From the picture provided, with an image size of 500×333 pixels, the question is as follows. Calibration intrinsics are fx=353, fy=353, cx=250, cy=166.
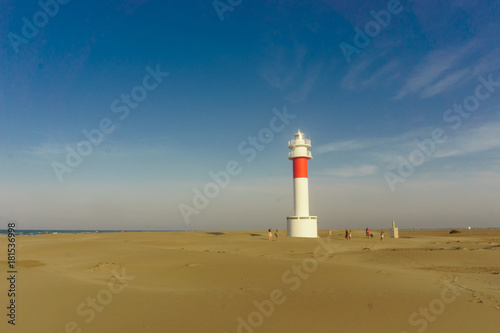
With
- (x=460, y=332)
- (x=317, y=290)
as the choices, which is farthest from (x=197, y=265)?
(x=460, y=332)

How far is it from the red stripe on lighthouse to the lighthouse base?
4520 millimetres

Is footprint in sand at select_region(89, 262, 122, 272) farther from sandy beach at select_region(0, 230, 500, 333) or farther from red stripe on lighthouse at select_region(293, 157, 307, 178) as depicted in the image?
red stripe on lighthouse at select_region(293, 157, 307, 178)

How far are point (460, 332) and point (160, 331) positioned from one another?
6.16m

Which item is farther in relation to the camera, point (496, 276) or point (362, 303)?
point (496, 276)

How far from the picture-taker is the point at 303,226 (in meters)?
37.3

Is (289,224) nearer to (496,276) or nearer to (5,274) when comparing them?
(496,276)

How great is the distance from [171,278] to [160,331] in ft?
21.2

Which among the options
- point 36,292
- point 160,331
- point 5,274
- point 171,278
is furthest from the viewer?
point 171,278

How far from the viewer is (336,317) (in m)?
8.16

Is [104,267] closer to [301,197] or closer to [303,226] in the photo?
[303,226]

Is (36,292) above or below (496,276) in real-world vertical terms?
above

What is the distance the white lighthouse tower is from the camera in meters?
37.3

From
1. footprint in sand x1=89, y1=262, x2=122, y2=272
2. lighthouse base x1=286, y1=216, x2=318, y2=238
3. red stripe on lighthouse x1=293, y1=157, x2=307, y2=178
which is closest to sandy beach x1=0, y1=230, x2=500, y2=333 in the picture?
footprint in sand x1=89, y1=262, x2=122, y2=272

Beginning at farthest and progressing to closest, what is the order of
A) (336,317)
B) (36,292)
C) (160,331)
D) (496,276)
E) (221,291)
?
(496,276)
(221,291)
(36,292)
(336,317)
(160,331)
